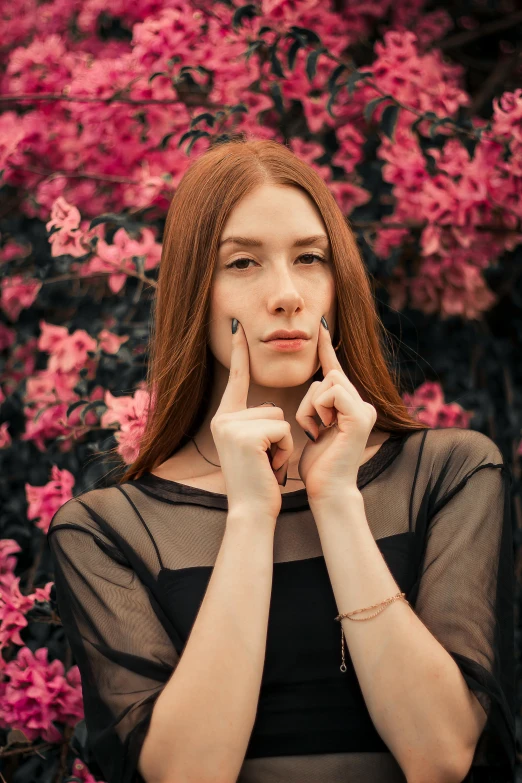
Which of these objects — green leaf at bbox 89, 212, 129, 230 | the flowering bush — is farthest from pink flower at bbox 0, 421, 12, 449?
green leaf at bbox 89, 212, 129, 230

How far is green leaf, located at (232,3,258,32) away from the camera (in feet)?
7.54

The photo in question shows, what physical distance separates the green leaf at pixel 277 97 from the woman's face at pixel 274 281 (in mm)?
797

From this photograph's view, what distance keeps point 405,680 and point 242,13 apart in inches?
61.8

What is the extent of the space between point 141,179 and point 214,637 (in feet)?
4.59

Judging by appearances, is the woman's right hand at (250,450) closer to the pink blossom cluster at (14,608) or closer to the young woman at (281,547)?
the young woman at (281,547)

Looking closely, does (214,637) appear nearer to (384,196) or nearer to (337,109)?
(384,196)

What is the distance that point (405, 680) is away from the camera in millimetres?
1373

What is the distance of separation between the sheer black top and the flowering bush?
45 cm

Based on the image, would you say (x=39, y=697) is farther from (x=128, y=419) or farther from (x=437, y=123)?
(x=437, y=123)

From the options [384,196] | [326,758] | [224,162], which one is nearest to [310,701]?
[326,758]

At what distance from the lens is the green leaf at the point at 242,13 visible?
2.30 meters

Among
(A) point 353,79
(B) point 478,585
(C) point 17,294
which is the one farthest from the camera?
(C) point 17,294

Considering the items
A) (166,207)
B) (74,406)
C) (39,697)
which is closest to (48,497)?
(74,406)

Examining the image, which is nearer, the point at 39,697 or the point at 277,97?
the point at 39,697
